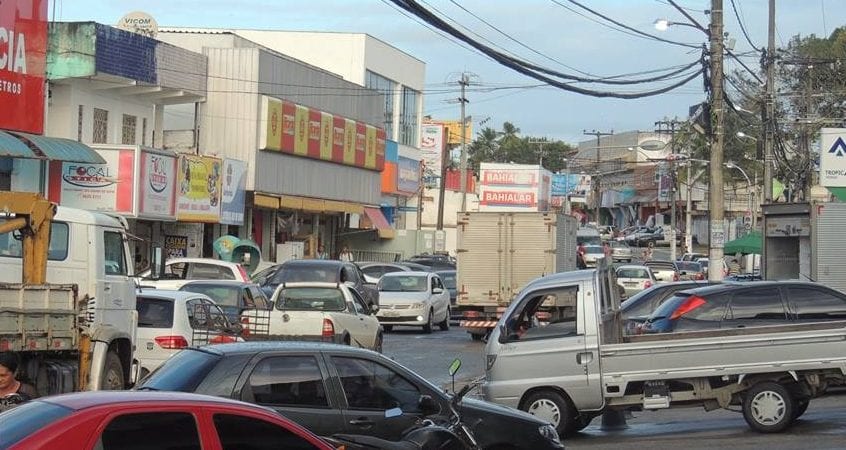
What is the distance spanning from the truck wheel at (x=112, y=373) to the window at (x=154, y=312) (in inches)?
99.8

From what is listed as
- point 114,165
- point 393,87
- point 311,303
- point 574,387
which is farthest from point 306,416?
point 393,87

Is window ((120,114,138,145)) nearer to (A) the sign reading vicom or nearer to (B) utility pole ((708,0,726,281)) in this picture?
(B) utility pole ((708,0,726,281))

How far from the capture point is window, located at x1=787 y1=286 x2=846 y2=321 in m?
14.9

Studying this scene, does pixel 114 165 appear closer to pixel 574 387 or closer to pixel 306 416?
pixel 574 387

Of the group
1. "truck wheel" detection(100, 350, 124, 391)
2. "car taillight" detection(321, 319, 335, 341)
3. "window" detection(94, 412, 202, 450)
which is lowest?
"truck wheel" detection(100, 350, 124, 391)

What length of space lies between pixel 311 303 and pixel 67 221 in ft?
24.9

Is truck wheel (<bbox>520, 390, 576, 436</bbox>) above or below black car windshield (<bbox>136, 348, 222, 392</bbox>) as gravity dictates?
below

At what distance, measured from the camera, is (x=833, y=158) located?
109 ft

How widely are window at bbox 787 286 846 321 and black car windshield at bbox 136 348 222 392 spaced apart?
8716 millimetres

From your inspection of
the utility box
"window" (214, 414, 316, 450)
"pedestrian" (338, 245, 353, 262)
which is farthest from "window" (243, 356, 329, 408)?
"pedestrian" (338, 245, 353, 262)

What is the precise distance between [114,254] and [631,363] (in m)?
6.36

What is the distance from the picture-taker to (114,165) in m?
33.9

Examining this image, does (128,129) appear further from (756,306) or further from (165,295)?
(756,306)

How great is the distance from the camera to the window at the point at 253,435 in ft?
18.6
